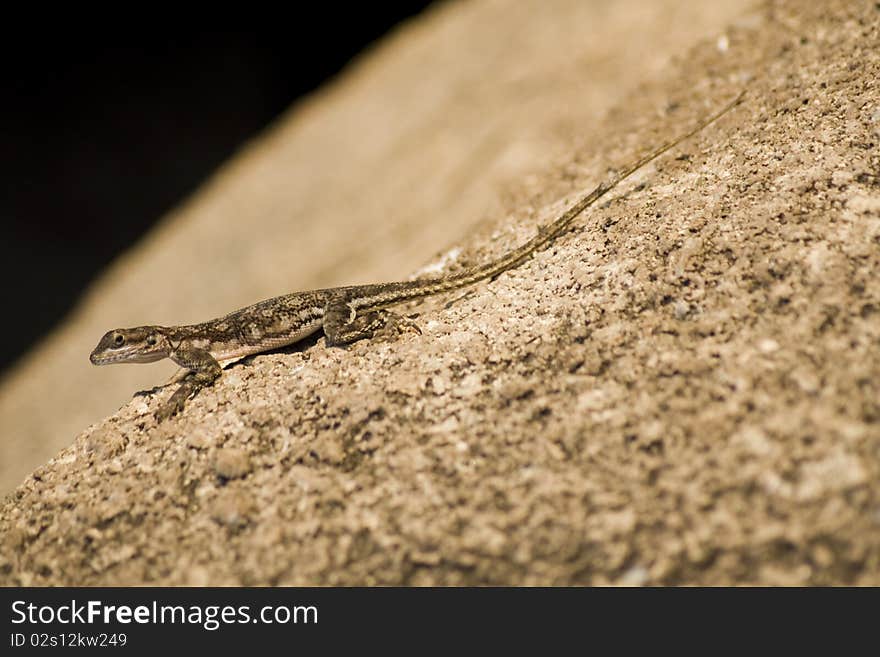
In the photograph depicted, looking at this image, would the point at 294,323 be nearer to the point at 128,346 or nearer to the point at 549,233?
the point at 128,346

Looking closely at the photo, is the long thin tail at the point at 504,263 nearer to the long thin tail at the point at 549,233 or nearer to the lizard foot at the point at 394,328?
the long thin tail at the point at 549,233

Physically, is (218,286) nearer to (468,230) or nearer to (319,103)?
(468,230)

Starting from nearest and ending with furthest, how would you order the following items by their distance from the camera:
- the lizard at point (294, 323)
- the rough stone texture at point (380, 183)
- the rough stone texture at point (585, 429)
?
the rough stone texture at point (585, 429) → the lizard at point (294, 323) → the rough stone texture at point (380, 183)

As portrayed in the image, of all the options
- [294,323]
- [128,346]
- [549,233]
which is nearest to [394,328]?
[294,323]

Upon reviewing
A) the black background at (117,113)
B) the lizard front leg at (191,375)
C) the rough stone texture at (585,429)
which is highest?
the black background at (117,113)

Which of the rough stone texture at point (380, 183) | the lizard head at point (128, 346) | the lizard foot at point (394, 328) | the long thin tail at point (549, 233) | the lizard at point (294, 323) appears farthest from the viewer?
the rough stone texture at point (380, 183)

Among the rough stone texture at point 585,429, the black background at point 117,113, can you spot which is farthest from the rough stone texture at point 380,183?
the rough stone texture at point 585,429

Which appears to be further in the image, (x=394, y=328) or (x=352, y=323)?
(x=352, y=323)
